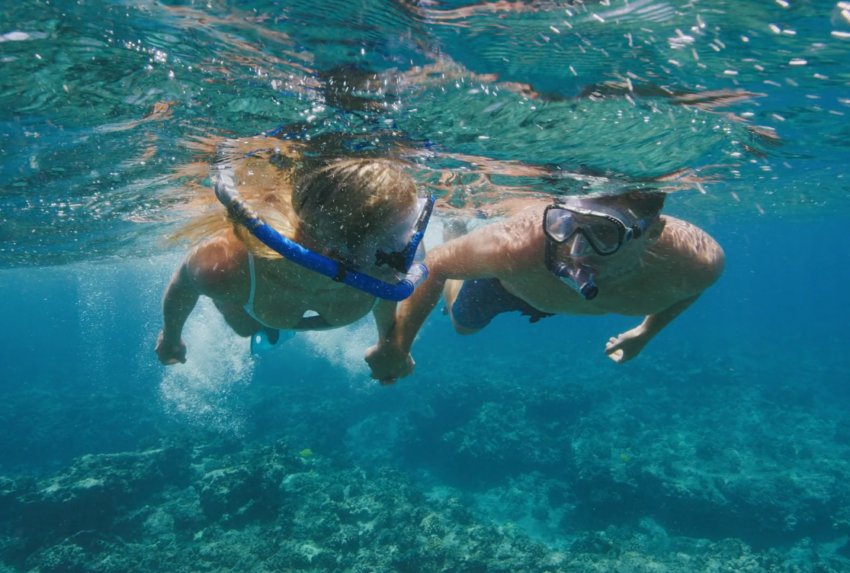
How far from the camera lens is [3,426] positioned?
22734 millimetres

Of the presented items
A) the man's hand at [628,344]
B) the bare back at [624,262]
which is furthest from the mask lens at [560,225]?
the man's hand at [628,344]

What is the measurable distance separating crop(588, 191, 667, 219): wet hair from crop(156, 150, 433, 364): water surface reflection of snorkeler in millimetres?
1648

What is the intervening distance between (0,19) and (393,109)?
335cm

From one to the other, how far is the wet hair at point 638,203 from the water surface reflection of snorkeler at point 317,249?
1648 mm

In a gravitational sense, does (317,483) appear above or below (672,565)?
below

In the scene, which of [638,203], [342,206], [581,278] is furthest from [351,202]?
[638,203]

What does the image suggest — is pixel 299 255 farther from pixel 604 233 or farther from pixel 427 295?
pixel 604 233

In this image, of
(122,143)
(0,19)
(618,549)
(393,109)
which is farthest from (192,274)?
(618,549)

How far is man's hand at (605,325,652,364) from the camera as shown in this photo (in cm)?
506

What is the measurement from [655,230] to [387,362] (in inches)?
107

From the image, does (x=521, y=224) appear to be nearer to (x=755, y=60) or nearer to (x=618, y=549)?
(x=755, y=60)

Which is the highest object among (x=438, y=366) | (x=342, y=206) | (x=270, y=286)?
(x=342, y=206)

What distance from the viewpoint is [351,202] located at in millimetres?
2613

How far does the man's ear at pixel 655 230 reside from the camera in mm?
3836
